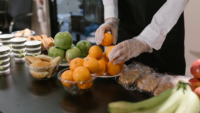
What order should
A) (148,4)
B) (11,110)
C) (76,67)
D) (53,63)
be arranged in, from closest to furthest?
(11,110) < (76,67) < (53,63) < (148,4)

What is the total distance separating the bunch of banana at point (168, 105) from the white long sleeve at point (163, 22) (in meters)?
0.48

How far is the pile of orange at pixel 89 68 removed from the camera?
2.65 feet

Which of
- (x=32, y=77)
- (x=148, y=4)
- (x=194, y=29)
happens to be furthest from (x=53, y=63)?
(x=194, y=29)

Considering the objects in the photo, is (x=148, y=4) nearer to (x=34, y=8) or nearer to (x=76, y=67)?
(x=76, y=67)

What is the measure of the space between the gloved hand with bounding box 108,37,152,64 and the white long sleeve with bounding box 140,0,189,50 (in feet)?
0.13

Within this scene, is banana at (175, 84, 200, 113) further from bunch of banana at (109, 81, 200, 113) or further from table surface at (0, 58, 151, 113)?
table surface at (0, 58, 151, 113)

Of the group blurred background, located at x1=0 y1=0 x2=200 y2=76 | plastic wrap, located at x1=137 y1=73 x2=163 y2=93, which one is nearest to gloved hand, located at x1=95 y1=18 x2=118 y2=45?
plastic wrap, located at x1=137 y1=73 x2=163 y2=93

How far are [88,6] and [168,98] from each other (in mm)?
3162

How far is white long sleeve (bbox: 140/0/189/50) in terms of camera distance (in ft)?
3.26

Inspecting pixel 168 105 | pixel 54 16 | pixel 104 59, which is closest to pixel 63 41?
pixel 104 59

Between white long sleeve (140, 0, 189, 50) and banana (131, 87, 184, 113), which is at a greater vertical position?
white long sleeve (140, 0, 189, 50)

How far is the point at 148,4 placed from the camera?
4.33ft

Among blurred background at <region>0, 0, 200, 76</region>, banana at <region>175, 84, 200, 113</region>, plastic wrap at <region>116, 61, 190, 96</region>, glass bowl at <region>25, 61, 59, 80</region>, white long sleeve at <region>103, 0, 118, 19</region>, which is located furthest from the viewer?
blurred background at <region>0, 0, 200, 76</region>

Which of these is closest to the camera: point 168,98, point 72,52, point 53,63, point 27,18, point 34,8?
point 168,98
